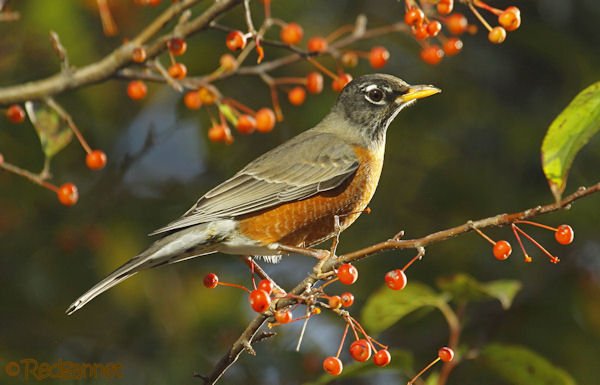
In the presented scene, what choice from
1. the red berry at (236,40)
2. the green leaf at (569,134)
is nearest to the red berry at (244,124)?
the red berry at (236,40)

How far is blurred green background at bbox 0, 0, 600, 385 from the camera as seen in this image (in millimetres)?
3639

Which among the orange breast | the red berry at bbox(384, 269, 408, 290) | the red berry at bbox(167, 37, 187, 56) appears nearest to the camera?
the red berry at bbox(384, 269, 408, 290)

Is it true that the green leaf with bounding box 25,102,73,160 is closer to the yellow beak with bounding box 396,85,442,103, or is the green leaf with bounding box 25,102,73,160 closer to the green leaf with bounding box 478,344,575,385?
the yellow beak with bounding box 396,85,442,103

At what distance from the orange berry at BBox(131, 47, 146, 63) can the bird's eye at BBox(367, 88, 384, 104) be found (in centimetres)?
156

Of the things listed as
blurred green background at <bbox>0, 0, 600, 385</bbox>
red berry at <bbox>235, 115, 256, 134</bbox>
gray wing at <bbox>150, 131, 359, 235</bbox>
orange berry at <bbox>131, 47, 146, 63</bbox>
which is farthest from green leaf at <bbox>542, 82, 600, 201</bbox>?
blurred green background at <bbox>0, 0, 600, 385</bbox>

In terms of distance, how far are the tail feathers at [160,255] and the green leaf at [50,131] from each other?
1.34ft

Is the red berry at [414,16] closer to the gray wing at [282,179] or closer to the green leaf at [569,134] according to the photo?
the green leaf at [569,134]

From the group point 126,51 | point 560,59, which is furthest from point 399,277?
point 560,59

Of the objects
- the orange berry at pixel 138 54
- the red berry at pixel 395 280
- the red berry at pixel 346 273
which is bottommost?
the red berry at pixel 395 280

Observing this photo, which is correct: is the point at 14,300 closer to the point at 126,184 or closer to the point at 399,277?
the point at 126,184

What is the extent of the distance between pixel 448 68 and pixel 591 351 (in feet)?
5.30

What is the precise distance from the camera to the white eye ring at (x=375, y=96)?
136 inches

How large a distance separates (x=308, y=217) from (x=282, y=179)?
232 mm

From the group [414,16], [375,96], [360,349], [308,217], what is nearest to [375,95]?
[375,96]
